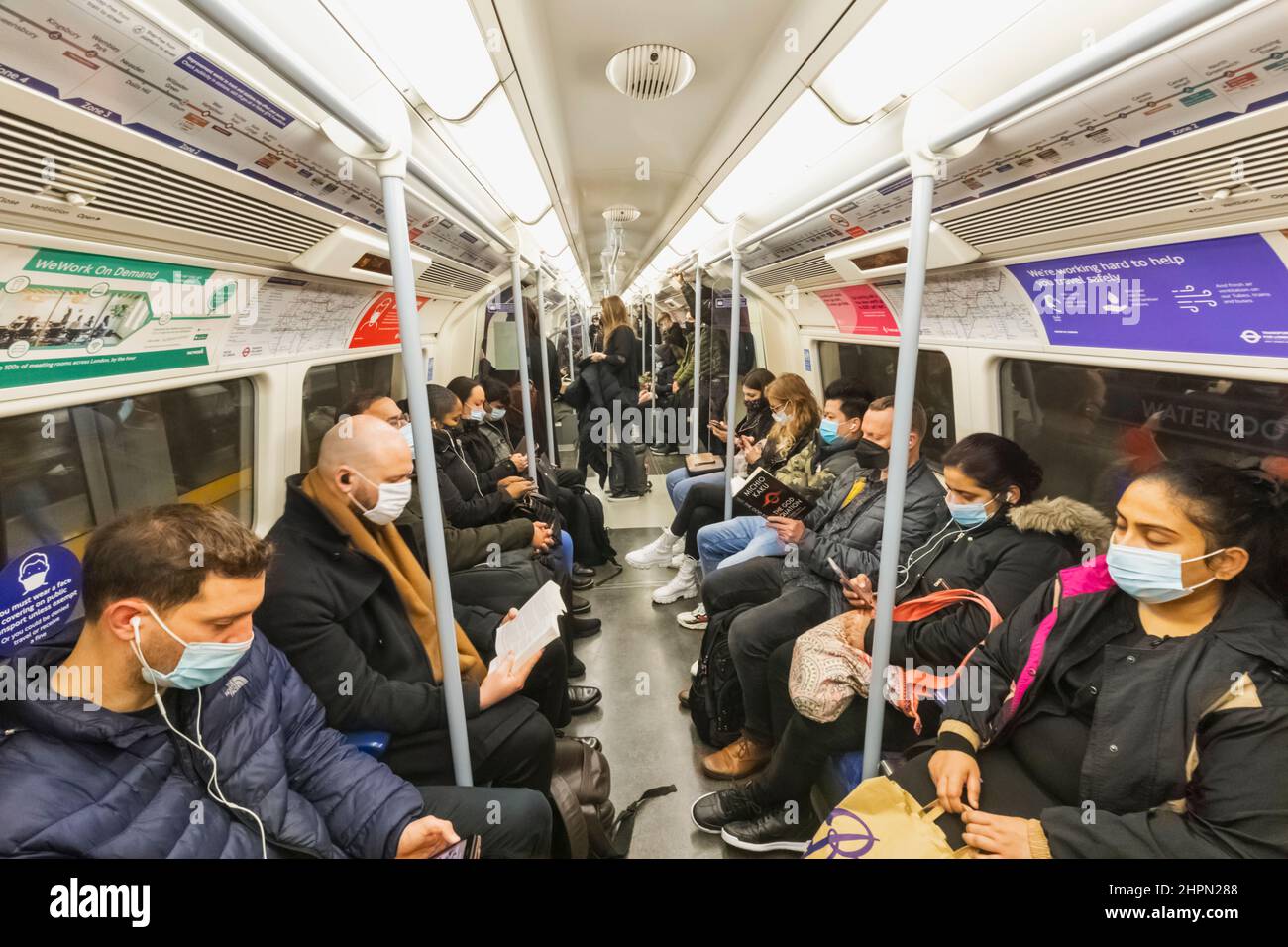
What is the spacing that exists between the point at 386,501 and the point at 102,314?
3.14 feet

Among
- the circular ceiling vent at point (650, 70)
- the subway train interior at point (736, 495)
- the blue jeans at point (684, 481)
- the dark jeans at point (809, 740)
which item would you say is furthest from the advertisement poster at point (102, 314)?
the blue jeans at point (684, 481)

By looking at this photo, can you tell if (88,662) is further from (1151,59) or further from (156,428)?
(1151,59)

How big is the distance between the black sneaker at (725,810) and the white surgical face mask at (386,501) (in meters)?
1.77

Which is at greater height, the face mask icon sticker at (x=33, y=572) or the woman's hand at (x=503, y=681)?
the face mask icon sticker at (x=33, y=572)

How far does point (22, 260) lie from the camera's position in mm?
1367

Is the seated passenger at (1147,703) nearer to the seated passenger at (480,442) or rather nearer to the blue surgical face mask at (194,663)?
the blue surgical face mask at (194,663)

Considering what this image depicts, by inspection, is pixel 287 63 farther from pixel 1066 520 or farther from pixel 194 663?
pixel 1066 520

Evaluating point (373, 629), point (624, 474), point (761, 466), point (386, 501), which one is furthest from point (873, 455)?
point (624, 474)

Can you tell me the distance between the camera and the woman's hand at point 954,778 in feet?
5.32

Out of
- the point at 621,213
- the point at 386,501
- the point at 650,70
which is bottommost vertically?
the point at 386,501

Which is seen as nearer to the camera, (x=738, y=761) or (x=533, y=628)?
(x=533, y=628)

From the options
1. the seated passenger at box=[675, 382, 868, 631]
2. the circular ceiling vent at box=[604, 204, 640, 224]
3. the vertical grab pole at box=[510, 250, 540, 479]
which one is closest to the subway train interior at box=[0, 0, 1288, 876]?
the seated passenger at box=[675, 382, 868, 631]

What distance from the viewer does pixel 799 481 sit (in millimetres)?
3932

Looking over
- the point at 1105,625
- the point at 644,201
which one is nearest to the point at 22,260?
the point at 1105,625
